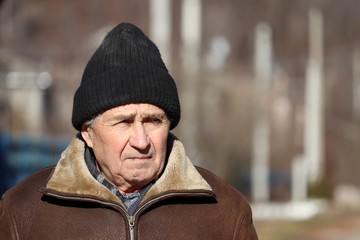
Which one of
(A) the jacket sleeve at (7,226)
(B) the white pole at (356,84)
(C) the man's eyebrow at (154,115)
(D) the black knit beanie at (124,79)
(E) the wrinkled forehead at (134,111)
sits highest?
(D) the black knit beanie at (124,79)

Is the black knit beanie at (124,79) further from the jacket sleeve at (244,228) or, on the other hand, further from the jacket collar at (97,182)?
the jacket sleeve at (244,228)

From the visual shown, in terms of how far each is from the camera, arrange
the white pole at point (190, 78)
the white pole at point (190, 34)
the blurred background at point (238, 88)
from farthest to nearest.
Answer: the blurred background at point (238, 88), the white pole at point (190, 34), the white pole at point (190, 78)

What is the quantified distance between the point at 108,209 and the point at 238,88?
22.2m

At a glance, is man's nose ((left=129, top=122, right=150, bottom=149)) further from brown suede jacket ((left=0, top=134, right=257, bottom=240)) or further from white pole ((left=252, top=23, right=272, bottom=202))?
white pole ((left=252, top=23, right=272, bottom=202))

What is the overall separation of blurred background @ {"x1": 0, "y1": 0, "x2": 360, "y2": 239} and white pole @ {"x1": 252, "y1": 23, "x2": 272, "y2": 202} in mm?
40

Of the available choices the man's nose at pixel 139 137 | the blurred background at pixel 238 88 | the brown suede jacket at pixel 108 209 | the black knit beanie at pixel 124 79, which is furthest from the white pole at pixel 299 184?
the man's nose at pixel 139 137

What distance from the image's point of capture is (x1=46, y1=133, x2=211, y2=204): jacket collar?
2646 millimetres

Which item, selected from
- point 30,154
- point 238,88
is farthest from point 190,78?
point 238,88

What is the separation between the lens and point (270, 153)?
85.5 ft

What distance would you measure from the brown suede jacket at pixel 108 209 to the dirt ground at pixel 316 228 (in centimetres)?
1095

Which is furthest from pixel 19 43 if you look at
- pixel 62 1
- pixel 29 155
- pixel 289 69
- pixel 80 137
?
pixel 80 137

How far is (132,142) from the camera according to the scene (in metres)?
2.63

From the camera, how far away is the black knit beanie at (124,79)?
105 inches

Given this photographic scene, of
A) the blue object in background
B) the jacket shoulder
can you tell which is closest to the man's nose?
the jacket shoulder
